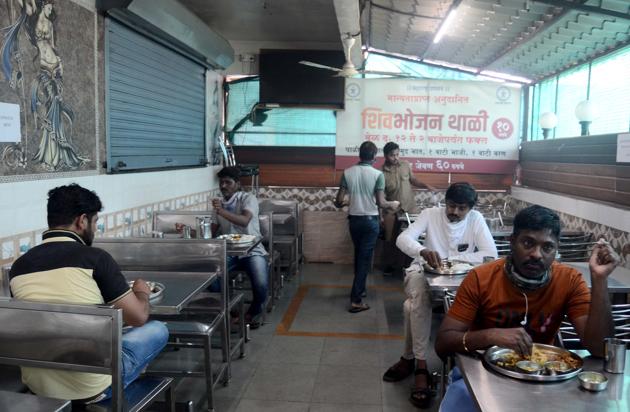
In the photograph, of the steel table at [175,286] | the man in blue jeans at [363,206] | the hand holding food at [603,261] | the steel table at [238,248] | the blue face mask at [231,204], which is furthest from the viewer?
the man in blue jeans at [363,206]

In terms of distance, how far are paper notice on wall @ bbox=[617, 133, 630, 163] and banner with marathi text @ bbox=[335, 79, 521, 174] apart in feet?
9.20

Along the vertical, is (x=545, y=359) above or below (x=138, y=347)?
above

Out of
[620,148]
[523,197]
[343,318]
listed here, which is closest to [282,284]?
[343,318]

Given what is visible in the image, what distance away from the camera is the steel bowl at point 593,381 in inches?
60.6

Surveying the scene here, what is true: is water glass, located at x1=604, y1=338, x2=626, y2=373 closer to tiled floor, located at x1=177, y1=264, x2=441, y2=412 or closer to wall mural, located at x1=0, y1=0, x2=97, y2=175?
tiled floor, located at x1=177, y1=264, x2=441, y2=412

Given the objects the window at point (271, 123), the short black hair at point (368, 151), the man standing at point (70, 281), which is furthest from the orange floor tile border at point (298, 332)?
the window at point (271, 123)

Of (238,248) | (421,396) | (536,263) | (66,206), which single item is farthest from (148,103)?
(536,263)

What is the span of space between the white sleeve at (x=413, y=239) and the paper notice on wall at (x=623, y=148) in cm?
165

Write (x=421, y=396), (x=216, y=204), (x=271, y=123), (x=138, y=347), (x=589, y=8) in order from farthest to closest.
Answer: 1. (x=271, y=123)
2. (x=216, y=204)
3. (x=589, y=8)
4. (x=421, y=396)
5. (x=138, y=347)

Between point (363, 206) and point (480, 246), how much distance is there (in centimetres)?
170

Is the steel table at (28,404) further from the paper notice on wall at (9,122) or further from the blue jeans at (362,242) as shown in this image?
the blue jeans at (362,242)

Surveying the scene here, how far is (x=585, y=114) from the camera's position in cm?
Answer: 461

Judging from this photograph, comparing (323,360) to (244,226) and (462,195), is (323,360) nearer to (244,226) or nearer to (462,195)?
(244,226)

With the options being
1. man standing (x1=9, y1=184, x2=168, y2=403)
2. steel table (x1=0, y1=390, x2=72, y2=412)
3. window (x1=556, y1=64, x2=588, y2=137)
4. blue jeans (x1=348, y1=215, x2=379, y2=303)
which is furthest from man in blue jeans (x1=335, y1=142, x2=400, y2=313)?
steel table (x1=0, y1=390, x2=72, y2=412)
